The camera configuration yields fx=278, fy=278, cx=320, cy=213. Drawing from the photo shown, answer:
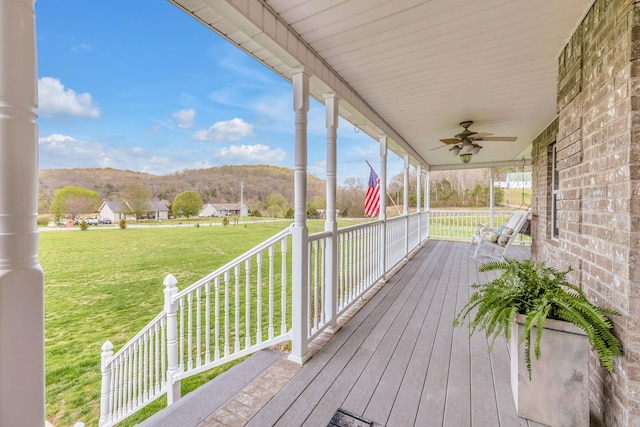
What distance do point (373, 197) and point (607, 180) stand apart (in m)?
3.39

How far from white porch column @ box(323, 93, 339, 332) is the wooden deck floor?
0.26 meters

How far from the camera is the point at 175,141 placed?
20406mm

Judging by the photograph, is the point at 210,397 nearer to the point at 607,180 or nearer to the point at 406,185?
the point at 607,180

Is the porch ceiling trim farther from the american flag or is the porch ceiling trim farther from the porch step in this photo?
the porch step

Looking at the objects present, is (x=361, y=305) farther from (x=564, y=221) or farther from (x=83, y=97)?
(x=83, y=97)

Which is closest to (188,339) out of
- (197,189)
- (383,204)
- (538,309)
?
(538,309)

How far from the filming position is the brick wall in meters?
1.26

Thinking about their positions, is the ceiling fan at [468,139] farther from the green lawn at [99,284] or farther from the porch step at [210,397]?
the green lawn at [99,284]

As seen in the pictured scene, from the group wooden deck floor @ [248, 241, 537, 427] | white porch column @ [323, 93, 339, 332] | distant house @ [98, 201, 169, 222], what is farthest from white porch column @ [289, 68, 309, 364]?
distant house @ [98, 201, 169, 222]

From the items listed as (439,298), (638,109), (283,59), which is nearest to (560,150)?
(638,109)

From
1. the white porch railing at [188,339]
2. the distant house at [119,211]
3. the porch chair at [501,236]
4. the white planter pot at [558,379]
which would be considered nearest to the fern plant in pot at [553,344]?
the white planter pot at [558,379]

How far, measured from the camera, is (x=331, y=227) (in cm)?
270

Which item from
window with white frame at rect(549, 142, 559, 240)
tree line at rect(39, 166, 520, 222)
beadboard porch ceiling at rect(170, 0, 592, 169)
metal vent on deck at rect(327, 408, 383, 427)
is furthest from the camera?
tree line at rect(39, 166, 520, 222)

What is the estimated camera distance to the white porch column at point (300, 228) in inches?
86.4
